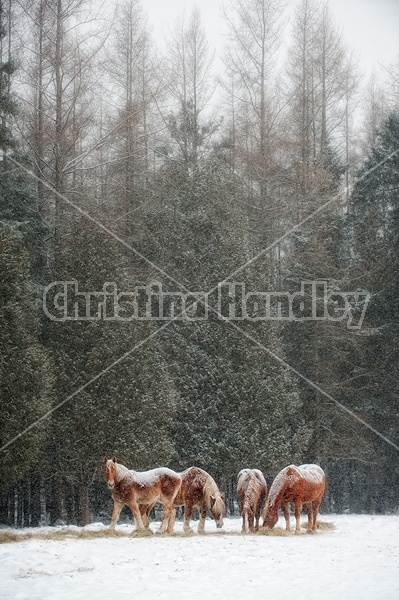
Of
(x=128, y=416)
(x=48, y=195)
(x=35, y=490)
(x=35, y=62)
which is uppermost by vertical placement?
(x=35, y=62)

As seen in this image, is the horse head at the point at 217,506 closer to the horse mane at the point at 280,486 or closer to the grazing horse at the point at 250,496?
the grazing horse at the point at 250,496

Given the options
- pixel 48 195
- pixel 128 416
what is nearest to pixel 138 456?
pixel 128 416

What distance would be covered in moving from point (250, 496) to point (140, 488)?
2.74m

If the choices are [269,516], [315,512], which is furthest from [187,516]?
[315,512]

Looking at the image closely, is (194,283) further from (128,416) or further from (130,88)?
(130,88)

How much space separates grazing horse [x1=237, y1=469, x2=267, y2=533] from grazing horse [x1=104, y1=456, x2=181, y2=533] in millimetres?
1730

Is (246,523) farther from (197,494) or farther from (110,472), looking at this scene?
(110,472)

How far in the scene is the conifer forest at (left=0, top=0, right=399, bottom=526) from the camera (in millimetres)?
22625

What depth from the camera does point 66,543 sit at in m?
13.6

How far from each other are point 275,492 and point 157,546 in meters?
4.31

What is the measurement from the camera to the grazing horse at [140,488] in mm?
15836

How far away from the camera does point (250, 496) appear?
1712cm
